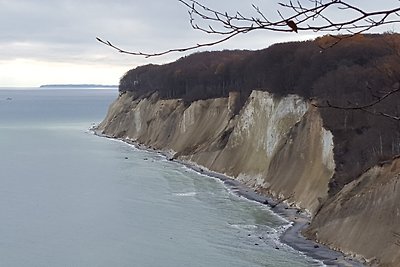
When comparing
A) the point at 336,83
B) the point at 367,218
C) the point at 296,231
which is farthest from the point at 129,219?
the point at 336,83

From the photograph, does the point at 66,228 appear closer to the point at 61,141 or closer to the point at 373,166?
the point at 373,166

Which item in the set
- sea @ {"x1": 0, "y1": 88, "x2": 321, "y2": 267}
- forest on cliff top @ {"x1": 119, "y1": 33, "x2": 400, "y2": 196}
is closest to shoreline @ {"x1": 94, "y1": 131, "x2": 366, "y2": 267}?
sea @ {"x1": 0, "y1": 88, "x2": 321, "y2": 267}

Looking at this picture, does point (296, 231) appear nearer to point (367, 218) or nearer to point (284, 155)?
point (367, 218)

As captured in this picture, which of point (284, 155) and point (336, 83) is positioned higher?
point (336, 83)

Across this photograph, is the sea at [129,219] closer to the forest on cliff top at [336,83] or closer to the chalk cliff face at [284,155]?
the chalk cliff face at [284,155]

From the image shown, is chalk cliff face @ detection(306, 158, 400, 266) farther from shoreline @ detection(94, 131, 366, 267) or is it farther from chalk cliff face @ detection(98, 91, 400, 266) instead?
shoreline @ detection(94, 131, 366, 267)

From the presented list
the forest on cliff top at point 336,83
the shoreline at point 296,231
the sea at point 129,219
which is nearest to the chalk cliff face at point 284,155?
the shoreline at point 296,231

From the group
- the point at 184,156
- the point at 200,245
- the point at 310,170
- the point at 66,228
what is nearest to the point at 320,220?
the point at 200,245
